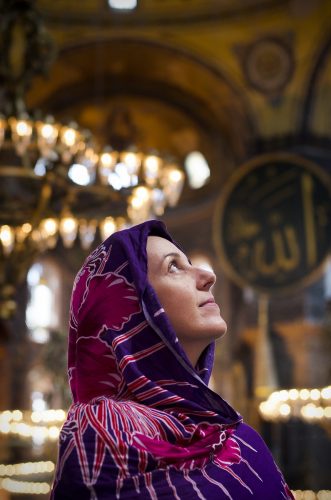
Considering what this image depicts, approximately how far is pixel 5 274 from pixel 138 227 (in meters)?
5.95

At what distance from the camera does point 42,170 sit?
7.95 meters

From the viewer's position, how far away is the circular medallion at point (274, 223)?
12.3 meters

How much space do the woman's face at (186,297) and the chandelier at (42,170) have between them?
527 centimetres

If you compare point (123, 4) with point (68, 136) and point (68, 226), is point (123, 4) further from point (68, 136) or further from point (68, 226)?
point (68, 136)

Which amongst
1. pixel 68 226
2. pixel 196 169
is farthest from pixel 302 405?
pixel 196 169

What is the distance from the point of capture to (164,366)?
1.70 meters

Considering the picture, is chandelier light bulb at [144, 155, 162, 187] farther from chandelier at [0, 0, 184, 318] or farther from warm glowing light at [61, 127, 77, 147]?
warm glowing light at [61, 127, 77, 147]

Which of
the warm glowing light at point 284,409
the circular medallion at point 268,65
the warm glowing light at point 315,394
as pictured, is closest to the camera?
the warm glowing light at point 315,394

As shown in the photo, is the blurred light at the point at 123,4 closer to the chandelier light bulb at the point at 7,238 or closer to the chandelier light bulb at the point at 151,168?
the chandelier light bulb at the point at 151,168

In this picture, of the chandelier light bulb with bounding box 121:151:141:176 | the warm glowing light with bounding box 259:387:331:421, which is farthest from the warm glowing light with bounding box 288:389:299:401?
the chandelier light bulb with bounding box 121:151:141:176

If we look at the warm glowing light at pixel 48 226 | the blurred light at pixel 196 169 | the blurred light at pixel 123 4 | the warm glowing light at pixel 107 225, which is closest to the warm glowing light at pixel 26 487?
the warm glowing light at pixel 48 226

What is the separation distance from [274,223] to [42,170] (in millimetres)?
5677

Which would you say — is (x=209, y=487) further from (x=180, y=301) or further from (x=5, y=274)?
(x=5, y=274)

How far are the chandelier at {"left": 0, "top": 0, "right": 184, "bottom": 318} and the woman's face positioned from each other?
5.27 m
